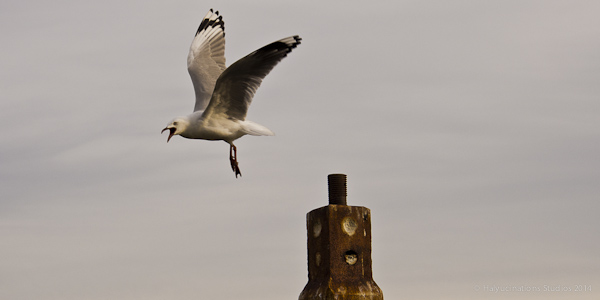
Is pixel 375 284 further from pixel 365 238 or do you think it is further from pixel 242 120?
pixel 242 120

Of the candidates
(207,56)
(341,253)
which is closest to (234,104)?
(207,56)

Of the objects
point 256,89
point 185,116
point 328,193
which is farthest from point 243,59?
point 328,193

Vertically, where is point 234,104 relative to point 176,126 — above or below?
above

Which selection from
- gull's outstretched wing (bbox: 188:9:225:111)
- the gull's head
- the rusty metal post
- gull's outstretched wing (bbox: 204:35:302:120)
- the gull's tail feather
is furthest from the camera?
gull's outstretched wing (bbox: 188:9:225:111)

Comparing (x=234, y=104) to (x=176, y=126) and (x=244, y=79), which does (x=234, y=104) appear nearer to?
(x=244, y=79)

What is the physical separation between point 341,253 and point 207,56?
22.6 ft

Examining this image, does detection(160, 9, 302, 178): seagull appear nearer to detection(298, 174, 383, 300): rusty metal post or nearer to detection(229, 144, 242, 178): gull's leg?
detection(229, 144, 242, 178): gull's leg

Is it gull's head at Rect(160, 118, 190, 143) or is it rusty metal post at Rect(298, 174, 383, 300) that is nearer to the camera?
rusty metal post at Rect(298, 174, 383, 300)

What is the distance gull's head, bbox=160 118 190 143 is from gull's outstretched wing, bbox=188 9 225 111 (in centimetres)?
147

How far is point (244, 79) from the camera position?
985 centimetres

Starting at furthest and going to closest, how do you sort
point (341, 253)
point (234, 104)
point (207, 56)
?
point (207, 56) < point (234, 104) < point (341, 253)

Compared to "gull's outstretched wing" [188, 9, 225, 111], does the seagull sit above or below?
below

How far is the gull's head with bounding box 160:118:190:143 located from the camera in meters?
9.96

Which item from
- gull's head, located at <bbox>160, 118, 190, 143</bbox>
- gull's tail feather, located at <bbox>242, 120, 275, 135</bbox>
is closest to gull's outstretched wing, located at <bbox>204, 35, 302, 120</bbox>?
gull's tail feather, located at <bbox>242, 120, 275, 135</bbox>
